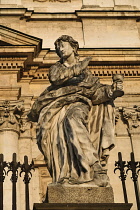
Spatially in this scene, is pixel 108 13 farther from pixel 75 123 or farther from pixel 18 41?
pixel 75 123

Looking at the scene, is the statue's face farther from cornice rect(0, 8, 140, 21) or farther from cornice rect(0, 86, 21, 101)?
cornice rect(0, 8, 140, 21)

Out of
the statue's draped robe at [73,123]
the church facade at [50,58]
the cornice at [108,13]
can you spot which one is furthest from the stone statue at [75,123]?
the cornice at [108,13]

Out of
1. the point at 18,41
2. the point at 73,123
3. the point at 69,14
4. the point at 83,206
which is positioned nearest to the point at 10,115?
the point at 18,41

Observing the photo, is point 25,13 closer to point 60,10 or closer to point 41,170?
point 60,10

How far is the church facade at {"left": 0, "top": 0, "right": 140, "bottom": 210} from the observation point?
583 inches

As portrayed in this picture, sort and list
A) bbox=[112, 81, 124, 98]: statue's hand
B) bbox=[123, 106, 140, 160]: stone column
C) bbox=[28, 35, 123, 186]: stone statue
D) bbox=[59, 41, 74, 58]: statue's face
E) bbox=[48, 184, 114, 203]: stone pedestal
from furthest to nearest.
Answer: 1. bbox=[123, 106, 140, 160]: stone column
2. bbox=[59, 41, 74, 58]: statue's face
3. bbox=[112, 81, 124, 98]: statue's hand
4. bbox=[28, 35, 123, 186]: stone statue
5. bbox=[48, 184, 114, 203]: stone pedestal

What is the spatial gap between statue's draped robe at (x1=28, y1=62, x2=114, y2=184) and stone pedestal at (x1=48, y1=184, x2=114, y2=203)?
0.12m

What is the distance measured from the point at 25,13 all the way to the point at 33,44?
1966 mm

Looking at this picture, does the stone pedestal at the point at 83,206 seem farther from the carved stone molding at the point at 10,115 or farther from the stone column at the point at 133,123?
the stone column at the point at 133,123

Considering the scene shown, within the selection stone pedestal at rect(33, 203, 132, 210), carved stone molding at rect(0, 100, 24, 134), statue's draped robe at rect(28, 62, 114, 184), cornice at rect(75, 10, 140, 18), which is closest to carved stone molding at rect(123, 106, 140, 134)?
carved stone molding at rect(0, 100, 24, 134)

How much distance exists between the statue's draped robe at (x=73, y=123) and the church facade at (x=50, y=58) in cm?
648

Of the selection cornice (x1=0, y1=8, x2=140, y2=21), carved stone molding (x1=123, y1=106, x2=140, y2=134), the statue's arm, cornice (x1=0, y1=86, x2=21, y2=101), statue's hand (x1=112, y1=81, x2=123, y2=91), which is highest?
cornice (x1=0, y1=8, x2=140, y2=21)

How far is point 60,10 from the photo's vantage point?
1811 cm

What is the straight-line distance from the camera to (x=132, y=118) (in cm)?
1579
